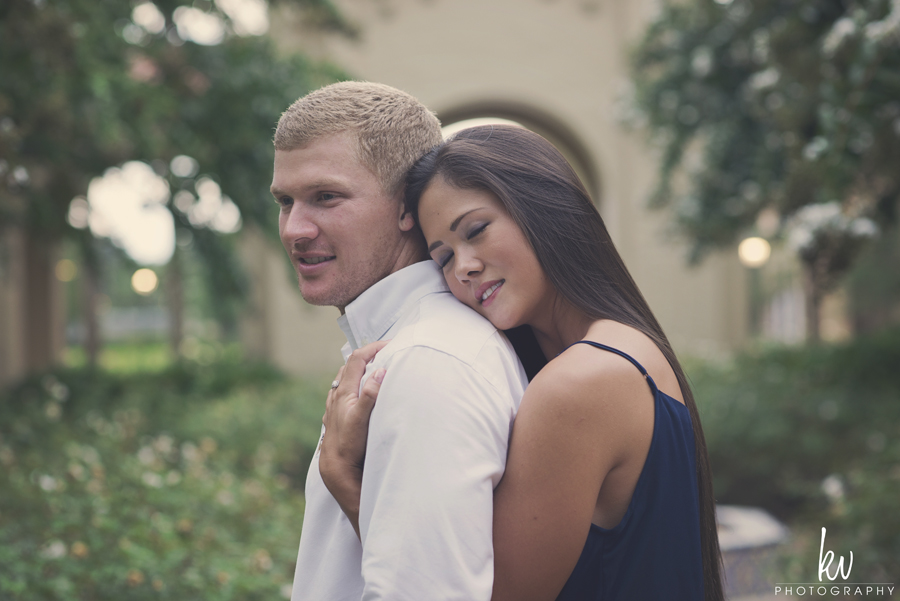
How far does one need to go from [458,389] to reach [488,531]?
25 centimetres

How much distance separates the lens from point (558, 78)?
15.5 meters

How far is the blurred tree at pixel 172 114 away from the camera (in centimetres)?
624

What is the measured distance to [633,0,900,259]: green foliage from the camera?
341 centimetres

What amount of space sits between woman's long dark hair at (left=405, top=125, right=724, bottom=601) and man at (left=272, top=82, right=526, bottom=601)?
12 centimetres

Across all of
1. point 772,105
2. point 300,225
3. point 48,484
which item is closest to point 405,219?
point 300,225

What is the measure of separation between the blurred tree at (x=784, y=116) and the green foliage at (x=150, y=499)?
3409 millimetres

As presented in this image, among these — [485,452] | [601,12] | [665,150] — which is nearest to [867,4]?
[485,452]

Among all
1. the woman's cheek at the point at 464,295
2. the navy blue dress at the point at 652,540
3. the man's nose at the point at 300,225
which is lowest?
the navy blue dress at the point at 652,540

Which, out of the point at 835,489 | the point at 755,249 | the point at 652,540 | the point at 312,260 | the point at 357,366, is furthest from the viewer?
the point at 755,249

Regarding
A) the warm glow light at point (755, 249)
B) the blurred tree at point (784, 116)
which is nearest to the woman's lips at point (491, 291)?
the blurred tree at point (784, 116)

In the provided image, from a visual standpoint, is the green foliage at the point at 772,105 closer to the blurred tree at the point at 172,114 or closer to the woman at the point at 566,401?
the woman at the point at 566,401

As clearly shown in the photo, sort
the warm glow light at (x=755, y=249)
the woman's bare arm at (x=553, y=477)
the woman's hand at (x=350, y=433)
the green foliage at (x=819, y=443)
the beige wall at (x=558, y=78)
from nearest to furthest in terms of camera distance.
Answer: the woman's bare arm at (x=553, y=477) → the woman's hand at (x=350, y=433) → the green foliage at (x=819, y=443) → the warm glow light at (x=755, y=249) → the beige wall at (x=558, y=78)

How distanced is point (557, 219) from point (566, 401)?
1.47 feet

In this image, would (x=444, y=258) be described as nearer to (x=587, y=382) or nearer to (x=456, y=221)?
(x=456, y=221)
